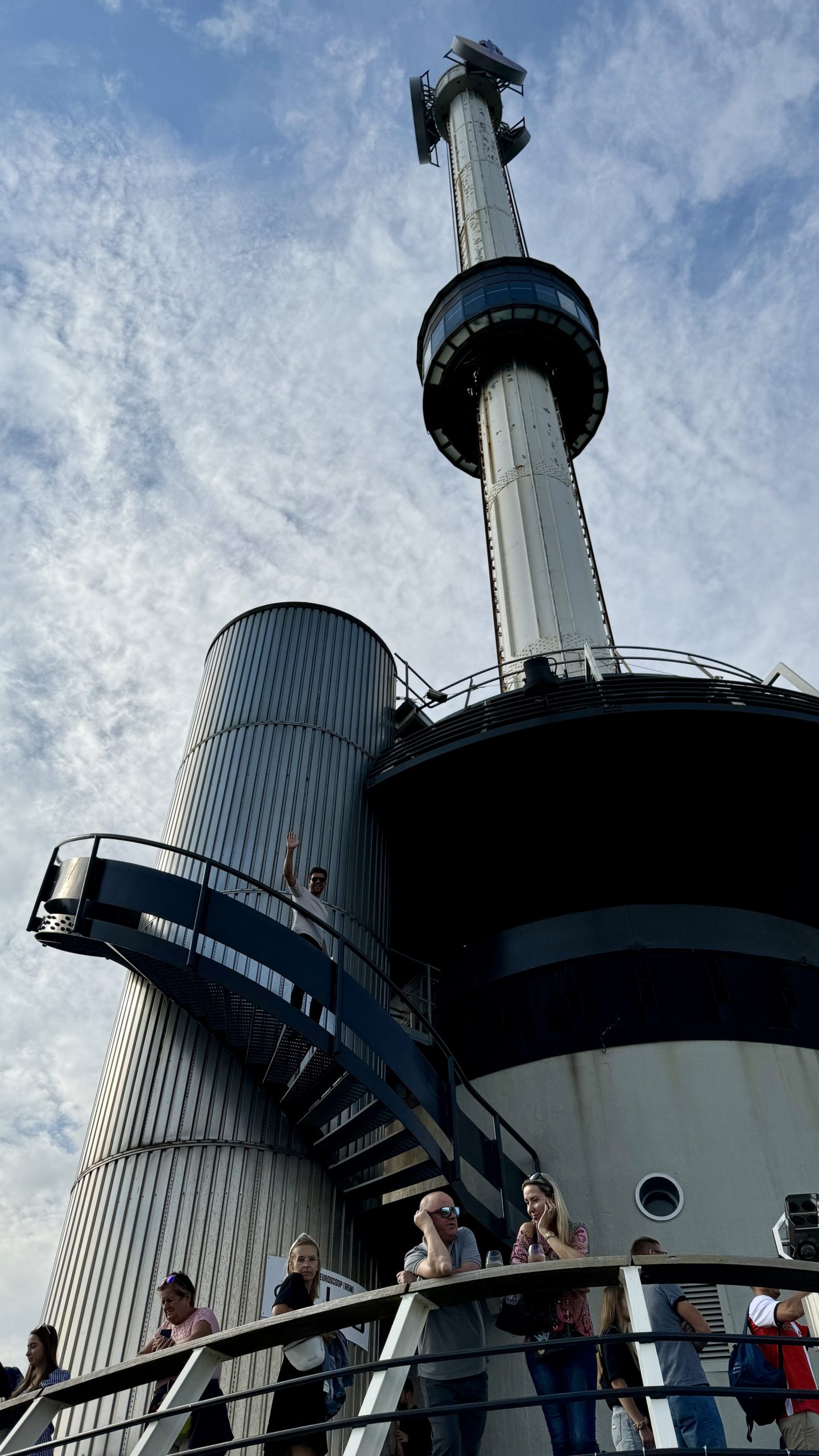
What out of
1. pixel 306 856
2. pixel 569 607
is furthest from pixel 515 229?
pixel 306 856

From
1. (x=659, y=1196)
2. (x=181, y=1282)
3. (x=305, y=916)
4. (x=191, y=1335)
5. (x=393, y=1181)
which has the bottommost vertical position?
(x=191, y=1335)

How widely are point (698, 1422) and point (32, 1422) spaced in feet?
11.2

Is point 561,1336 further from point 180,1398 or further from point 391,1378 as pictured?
point 180,1398

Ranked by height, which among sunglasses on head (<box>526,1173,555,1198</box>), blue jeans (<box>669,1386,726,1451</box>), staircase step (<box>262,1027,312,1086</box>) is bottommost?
blue jeans (<box>669,1386,726,1451</box>)

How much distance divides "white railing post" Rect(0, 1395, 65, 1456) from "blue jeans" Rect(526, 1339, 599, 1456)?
2.53m

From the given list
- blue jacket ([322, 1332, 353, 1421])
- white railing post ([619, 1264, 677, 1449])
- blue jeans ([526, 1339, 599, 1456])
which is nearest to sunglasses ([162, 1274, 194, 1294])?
blue jacket ([322, 1332, 353, 1421])

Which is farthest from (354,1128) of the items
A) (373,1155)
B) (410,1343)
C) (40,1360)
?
(410,1343)

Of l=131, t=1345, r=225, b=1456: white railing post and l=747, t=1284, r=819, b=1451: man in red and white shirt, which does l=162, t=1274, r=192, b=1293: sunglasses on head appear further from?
l=747, t=1284, r=819, b=1451: man in red and white shirt

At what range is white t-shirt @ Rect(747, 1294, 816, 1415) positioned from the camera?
4.99 meters

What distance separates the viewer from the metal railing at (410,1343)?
13.2 feet

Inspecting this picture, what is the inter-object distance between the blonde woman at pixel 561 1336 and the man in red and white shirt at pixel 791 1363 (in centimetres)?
87

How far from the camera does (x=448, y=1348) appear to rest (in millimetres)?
5066

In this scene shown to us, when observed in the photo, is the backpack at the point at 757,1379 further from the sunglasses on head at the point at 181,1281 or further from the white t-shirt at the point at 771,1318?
the sunglasses on head at the point at 181,1281

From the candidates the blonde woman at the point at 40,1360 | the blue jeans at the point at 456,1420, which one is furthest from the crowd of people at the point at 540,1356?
the blonde woman at the point at 40,1360
